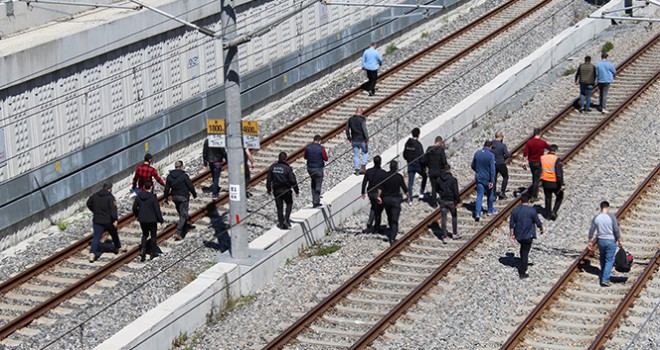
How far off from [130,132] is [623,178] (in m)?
9.33

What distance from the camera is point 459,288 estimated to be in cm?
1853

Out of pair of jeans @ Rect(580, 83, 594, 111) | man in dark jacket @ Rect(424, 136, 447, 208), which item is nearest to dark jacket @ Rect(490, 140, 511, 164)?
man in dark jacket @ Rect(424, 136, 447, 208)

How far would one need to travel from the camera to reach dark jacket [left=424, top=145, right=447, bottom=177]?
21.3 metres

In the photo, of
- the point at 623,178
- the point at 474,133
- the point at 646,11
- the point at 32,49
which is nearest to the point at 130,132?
the point at 32,49

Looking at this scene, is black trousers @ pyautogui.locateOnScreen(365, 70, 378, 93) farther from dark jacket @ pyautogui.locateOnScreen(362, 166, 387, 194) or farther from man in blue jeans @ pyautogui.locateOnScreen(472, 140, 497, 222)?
dark jacket @ pyautogui.locateOnScreen(362, 166, 387, 194)

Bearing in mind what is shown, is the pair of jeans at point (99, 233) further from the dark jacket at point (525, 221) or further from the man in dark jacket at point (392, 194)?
the dark jacket at point (525, 221)

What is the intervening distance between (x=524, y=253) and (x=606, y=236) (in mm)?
1259

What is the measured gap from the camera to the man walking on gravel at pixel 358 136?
22.6m

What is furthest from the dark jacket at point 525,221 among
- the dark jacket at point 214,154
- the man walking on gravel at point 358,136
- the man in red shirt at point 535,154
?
the dark jacket at point 214,154

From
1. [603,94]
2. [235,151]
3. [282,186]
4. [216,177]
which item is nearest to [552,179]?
[282,186]

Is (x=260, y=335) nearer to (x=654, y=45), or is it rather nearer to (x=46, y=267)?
(x=46, y=267)

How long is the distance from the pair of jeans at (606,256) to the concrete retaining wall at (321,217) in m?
4.97

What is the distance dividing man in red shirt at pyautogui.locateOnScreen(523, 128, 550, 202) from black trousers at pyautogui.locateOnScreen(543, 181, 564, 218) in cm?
62

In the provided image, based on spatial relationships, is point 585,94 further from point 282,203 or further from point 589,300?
point 589,300
